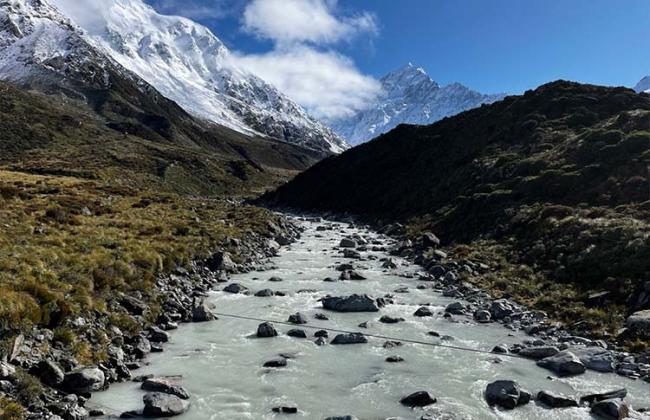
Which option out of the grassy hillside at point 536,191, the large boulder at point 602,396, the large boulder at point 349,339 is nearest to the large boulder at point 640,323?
the grassy hillside at point 536,191

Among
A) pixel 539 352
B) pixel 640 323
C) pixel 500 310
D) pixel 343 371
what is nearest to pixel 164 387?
pixel 343 371

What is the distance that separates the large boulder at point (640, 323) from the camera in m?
22.7

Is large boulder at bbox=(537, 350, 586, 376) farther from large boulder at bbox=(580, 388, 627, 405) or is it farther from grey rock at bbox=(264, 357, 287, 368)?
grey rock at bbox=(264, 357, 287, 368)

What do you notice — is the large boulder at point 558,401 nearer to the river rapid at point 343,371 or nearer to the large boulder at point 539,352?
the river rapid at point 343,371

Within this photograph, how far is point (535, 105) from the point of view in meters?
93.9

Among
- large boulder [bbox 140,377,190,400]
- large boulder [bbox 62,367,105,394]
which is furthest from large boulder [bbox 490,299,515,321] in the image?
large boulder [bbox 62,367,105,394]

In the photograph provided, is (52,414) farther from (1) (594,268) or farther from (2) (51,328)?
(1) (594,268)

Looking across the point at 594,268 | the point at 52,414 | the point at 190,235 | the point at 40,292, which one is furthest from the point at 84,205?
the point at 594,268

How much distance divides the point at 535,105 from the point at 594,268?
69234 mm

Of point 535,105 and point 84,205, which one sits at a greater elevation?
point 535,105

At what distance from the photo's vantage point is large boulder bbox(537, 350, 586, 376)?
773 inches

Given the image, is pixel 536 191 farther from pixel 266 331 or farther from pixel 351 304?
pixel 266 331

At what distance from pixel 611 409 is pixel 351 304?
49.5ft

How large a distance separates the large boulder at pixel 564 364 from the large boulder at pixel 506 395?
319 centimetres
